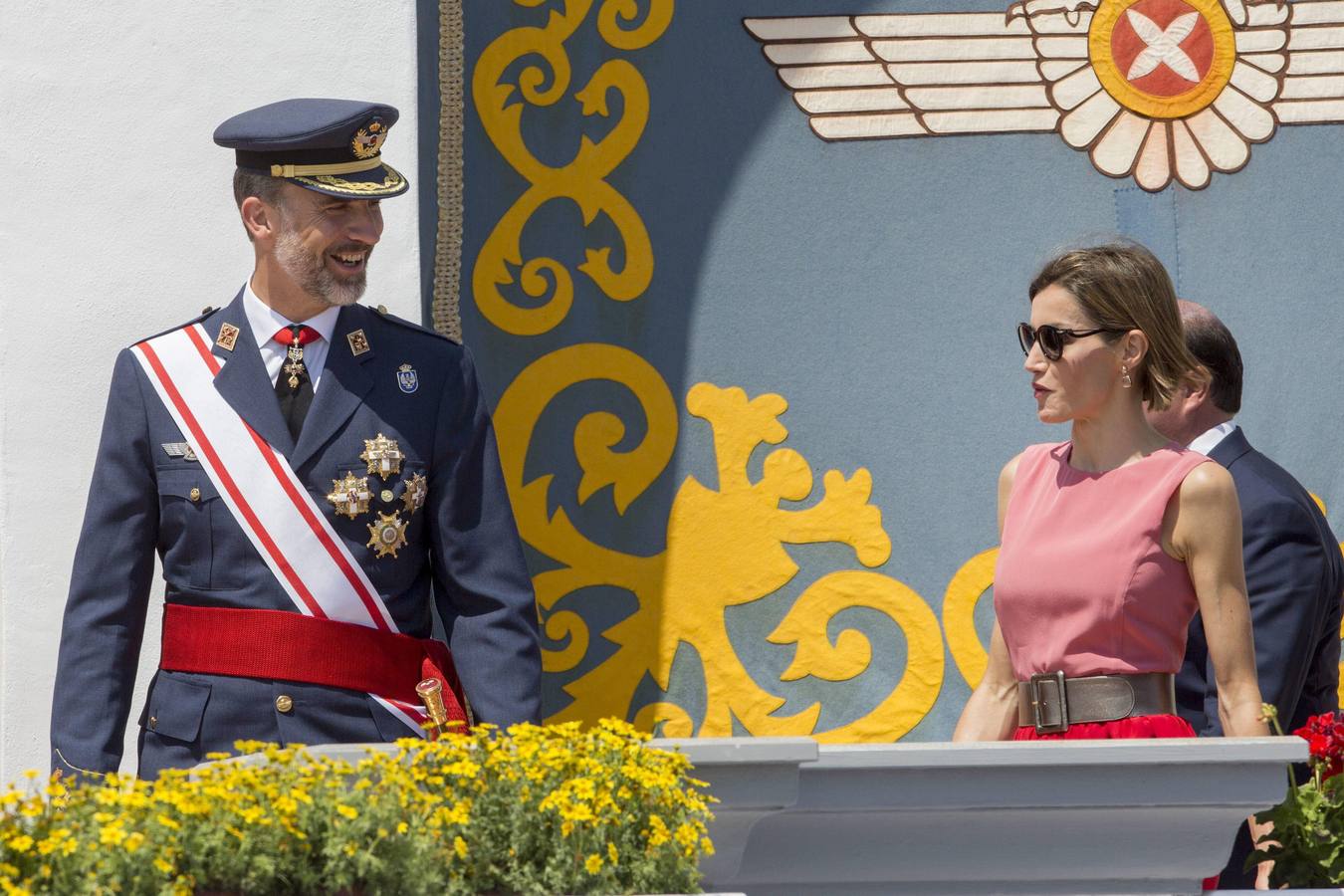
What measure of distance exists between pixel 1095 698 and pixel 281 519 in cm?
116

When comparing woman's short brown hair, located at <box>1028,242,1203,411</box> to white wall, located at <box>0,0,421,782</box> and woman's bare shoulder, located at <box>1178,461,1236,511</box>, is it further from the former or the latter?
white wall, located at <box>0,0,421,782</box>

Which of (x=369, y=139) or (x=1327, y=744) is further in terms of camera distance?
(x=369, y=139)

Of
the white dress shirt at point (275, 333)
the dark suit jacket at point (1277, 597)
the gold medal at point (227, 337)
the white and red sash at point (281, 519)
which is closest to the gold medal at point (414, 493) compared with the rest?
the white and red sash at point (281, 519)

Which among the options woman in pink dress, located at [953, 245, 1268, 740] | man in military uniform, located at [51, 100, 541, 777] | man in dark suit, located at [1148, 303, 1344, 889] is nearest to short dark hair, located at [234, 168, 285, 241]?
man in military uniform, located at [51, 100, 541, 777]

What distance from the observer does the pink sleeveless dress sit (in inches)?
110

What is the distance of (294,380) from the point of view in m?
3.04

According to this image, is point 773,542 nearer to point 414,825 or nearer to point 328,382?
point 328,382

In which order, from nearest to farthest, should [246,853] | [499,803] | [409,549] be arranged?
[246,853], [499,803], [409,549]

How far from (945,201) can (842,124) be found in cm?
25

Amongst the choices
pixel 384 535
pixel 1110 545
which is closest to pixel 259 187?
pixel 384 535

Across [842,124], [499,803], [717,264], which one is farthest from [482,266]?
[499,803]

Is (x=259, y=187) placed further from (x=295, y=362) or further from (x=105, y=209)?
(x=105, y=209)

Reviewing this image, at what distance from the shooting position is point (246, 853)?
6.19 ft

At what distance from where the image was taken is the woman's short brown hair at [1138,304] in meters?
2.90
